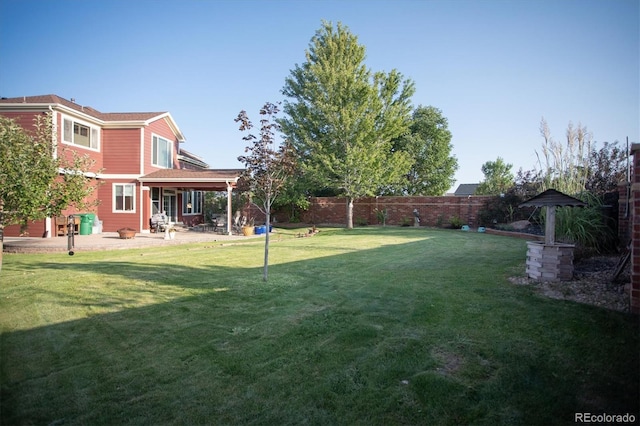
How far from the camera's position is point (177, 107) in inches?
820

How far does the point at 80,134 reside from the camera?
16.4 m

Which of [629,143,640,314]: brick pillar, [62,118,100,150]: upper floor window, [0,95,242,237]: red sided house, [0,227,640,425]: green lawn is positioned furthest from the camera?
[0,95,242,237]: red sided house

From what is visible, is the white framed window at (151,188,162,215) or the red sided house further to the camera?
the white framed window at (151,188,162,215)

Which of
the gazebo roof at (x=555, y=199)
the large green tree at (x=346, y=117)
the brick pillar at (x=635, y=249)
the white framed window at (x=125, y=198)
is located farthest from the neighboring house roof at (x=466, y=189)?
the brick pillar at (x=635, y=249)

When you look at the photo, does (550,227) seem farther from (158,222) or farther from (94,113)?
(94,113)

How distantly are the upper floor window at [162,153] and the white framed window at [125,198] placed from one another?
202 centimetres

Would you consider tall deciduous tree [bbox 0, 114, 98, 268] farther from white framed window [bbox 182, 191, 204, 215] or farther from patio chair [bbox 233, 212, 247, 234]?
white framed window [bbox 182, 191, 204, 215]

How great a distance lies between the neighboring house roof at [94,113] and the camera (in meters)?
14.5

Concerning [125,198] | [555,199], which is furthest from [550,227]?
[125,198]

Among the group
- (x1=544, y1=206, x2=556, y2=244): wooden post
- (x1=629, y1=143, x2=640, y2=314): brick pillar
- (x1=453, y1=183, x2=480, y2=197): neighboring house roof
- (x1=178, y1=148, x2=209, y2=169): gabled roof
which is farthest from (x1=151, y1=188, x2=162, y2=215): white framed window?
(x1=453, y1=183, x2=480, y2=197): neighboring house roof

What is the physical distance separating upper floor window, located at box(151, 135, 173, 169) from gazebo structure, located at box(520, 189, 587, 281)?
1891 centimetres

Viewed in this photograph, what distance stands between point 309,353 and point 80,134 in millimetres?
18241

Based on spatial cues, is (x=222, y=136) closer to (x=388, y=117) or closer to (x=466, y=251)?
(x=388, y=117)

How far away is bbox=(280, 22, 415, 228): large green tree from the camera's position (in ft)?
65.9
